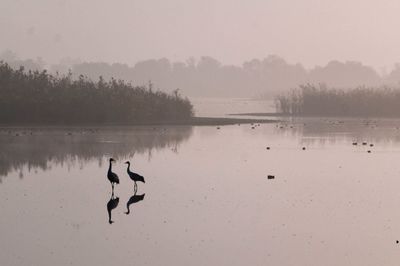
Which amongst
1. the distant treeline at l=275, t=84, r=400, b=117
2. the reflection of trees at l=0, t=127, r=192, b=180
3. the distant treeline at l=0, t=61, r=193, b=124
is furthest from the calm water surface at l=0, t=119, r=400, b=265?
the distant treeline at l=275, t=84, r=400, b=117

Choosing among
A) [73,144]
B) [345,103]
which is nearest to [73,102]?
[73,144]

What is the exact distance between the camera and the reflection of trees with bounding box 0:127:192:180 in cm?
2516

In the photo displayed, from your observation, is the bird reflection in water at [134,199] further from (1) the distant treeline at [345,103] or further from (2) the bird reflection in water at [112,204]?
(1) the distant treeline at [345,103]

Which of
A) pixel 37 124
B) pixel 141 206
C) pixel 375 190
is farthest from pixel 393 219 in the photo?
pixel 37 124

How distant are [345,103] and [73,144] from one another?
40.0 m

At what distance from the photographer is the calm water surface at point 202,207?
37.6 ft

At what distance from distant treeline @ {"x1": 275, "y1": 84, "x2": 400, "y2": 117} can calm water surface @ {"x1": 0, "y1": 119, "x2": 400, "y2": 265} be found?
120 ft

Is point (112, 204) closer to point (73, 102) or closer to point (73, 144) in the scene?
point (73, 144)

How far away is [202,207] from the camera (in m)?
15.6

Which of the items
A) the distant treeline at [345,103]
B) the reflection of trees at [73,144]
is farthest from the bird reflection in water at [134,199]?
the distant treeline at [345,103]

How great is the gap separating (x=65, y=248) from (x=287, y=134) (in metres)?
30.2

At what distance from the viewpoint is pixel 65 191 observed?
17.8 meters

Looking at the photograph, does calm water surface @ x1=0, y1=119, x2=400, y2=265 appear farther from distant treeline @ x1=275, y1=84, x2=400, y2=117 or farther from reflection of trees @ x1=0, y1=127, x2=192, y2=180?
distant treeline @ x1=275, y1=84, x2=400, y2=117

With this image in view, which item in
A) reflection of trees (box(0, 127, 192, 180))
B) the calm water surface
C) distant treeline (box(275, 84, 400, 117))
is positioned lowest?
the calm water surface
